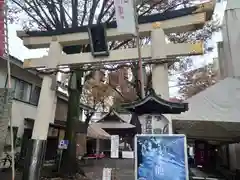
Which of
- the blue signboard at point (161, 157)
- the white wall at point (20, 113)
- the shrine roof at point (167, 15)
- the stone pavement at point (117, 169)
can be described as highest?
the shrine roof at point (167, 15)

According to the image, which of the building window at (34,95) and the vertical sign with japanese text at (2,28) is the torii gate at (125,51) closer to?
the vertical sign with japanese text at (2,28)

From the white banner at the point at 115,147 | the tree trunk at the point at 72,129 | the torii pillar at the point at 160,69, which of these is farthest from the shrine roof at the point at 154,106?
the tree trunk at the point at 72,129

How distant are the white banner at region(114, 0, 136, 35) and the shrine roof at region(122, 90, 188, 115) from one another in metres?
2.43

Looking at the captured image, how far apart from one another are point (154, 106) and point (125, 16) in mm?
3189

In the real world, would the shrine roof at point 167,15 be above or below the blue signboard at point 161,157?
above

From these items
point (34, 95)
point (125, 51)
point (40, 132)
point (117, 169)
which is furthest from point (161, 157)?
point (34, 95)

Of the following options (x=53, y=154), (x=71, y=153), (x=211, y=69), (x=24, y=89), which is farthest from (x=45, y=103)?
(x=211, y=69)

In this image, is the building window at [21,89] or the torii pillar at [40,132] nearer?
the torii pillar at [40,132]

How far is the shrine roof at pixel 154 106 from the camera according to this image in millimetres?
7469

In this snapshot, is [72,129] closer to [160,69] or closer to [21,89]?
[21,89]

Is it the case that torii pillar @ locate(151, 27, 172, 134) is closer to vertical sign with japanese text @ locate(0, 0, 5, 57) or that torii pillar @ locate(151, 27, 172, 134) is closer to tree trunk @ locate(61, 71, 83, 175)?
tree trunk @ locate(61, 71, 83, 175)

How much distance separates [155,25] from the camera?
10461 millimetres

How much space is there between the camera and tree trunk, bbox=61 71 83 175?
43.8 ft

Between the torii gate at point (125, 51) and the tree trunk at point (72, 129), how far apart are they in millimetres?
2293
